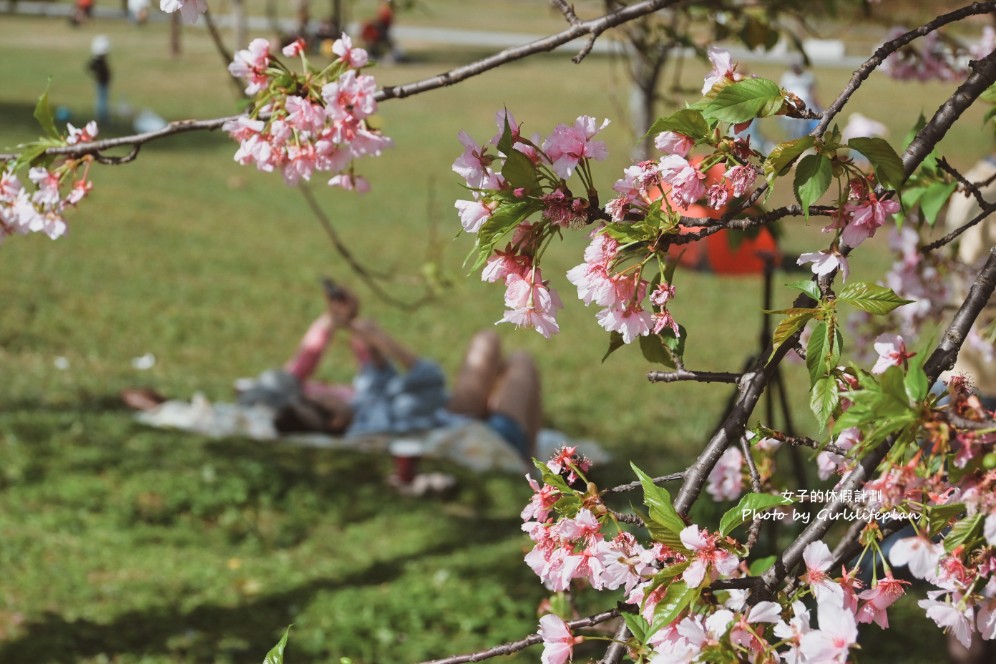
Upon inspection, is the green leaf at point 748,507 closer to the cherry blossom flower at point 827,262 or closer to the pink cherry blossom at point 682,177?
the cherry blossom flower at point 827,262

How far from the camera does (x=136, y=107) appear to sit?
69.8 ft

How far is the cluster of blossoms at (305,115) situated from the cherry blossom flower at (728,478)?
106 centimetres

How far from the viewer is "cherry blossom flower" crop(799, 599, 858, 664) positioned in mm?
1187

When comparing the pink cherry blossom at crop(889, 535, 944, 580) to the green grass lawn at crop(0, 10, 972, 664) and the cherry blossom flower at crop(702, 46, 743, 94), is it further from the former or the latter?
the green grass lawn at crop(0, 10, 972, 664)

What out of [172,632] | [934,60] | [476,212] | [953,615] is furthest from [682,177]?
[172,632]

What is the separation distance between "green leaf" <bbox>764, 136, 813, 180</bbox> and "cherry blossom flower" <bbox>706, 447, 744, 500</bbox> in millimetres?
1048

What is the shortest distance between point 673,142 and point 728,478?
1.13 meters

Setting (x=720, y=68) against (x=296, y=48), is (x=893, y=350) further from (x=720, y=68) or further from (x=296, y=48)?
(x=296, y=48)

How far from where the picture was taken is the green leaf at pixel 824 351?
4.50 ft

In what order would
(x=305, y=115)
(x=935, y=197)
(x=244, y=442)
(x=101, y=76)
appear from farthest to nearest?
(x=101, y=76)
(x=244, y=442)
(x=935, y=197)
(x=305, y=115)

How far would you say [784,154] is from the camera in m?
1.38

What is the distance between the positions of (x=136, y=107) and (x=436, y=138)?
5660mm

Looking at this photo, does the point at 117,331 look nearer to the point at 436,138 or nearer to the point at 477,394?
the point at 477,394

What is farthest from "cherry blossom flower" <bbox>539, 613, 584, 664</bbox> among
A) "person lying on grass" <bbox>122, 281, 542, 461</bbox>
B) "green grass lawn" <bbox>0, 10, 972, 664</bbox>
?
"person lying on grass" <bbox>122, 281, 542, 461</bbox>
